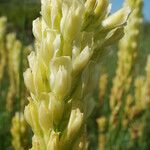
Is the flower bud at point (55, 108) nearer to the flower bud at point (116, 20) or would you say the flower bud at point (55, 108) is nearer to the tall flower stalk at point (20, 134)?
the flower bud at point (116, 20)

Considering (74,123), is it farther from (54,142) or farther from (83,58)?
(83,58)

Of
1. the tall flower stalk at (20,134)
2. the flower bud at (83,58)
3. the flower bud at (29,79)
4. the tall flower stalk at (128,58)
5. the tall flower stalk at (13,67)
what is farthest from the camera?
the tall flower stalk at (13,67)

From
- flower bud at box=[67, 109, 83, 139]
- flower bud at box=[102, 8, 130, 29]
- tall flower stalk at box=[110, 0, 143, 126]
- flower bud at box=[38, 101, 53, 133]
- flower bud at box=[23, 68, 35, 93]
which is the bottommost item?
flower bud at box=[67, 109, 83, 139]

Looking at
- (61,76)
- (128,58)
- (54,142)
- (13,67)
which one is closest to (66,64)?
(61,76)

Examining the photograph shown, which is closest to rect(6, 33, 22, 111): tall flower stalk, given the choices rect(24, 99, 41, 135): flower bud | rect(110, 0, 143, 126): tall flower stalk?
rect(110, 0, 143, 126): tall flower stalk

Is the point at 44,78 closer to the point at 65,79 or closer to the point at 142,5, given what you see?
the point at 65,79

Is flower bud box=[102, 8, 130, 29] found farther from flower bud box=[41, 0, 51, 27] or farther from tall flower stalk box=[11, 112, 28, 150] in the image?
tall flower stalk box=[11, 112, 28, 150]

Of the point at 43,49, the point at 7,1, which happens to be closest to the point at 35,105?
the point at 43,49

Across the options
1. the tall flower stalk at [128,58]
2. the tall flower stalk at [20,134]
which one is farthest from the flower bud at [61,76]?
the tall flower stalk at [128,58]
